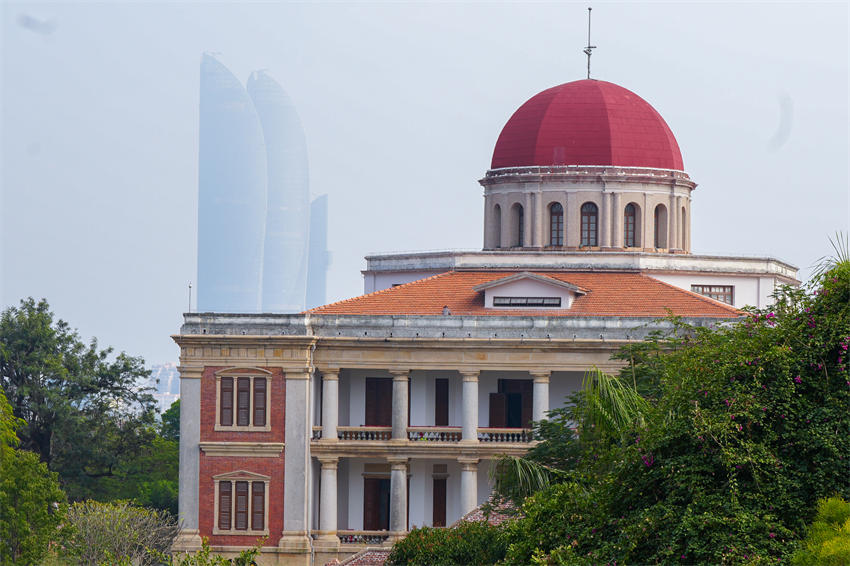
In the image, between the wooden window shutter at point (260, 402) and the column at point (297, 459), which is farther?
the wooden window shutter at point (260, 402)

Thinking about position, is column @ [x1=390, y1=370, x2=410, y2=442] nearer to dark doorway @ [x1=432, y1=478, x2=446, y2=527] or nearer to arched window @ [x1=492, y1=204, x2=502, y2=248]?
dark doorway @ [x1=432, y1=478, x2=446, y2=527]

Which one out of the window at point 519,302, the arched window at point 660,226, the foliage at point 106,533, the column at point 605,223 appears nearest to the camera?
the foliage at point 106,533

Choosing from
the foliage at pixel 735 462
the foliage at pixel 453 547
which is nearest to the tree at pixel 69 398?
the foliage at pixel 453 547

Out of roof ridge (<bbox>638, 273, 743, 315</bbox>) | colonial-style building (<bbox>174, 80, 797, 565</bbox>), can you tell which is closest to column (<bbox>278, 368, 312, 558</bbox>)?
colonial-style building (<bbox>174, 80, 797, 565</bbox>)

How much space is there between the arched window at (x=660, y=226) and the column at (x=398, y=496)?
14.6 metres

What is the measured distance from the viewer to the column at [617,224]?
63719 mm

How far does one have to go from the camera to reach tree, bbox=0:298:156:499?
228 feet

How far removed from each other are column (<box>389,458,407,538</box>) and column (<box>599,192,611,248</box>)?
1287 centimetres

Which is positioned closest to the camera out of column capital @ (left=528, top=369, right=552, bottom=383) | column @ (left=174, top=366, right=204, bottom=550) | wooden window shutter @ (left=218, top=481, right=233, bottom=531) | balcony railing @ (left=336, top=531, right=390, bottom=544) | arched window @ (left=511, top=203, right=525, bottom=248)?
column @ (left=174, top=366, right=204, bottom=550)

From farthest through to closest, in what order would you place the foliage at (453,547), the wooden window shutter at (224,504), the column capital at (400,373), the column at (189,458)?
1. the column capital at (400,373)
2. the wooden window shutter at (224,504)
3. the column at (189,458)
4. the foliage at (453,547)

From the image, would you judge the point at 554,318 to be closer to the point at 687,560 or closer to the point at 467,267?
the point at 467,267

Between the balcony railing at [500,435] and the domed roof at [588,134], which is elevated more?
the domed roof at [588,134]

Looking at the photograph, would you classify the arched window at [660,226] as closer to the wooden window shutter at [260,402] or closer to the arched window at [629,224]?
the arched window at [629,224]

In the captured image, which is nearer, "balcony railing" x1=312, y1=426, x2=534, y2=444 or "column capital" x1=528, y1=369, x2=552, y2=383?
"column capital" x1=528, y1=369, x2=552, y2=383
